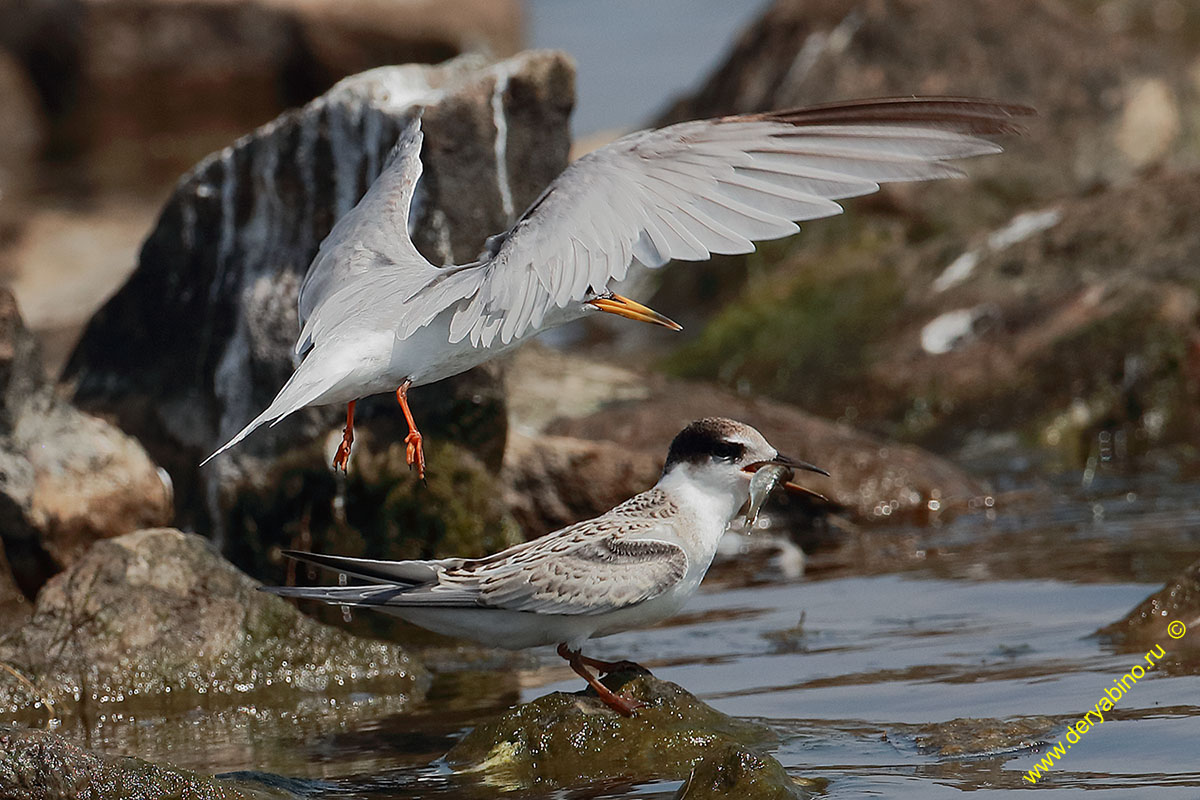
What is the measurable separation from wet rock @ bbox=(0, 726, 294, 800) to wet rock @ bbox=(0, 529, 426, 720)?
1608 millimetres

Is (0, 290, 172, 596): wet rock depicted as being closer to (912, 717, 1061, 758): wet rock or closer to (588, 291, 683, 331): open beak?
(588, 291, 683, 331): open beak

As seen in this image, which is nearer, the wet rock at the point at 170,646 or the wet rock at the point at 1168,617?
the wet rock at the point at 1168,617

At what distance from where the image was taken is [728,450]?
19.7 ft

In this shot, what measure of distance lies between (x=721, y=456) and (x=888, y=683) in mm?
1113

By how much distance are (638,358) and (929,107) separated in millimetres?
10395

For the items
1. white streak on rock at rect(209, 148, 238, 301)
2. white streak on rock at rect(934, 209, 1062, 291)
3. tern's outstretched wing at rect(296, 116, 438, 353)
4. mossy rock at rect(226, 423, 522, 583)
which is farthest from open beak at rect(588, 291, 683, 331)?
white streak on rock at rect(934, 209, 1062, 291)

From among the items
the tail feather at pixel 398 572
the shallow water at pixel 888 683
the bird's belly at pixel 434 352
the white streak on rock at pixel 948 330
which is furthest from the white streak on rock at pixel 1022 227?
the tail feather at pixel 398 572

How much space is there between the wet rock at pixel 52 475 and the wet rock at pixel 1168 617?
427 cm

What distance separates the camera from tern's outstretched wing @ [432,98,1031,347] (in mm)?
4820

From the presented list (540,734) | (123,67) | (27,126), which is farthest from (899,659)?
(27,126)

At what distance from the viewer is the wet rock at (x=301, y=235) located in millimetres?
8297

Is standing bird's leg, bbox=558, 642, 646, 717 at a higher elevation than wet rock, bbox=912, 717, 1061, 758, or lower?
higher

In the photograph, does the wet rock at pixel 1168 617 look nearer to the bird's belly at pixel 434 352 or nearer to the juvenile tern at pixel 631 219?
the juvenile tern at pixel 631 219

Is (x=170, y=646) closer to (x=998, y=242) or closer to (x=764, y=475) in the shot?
(x=764, y=475)
